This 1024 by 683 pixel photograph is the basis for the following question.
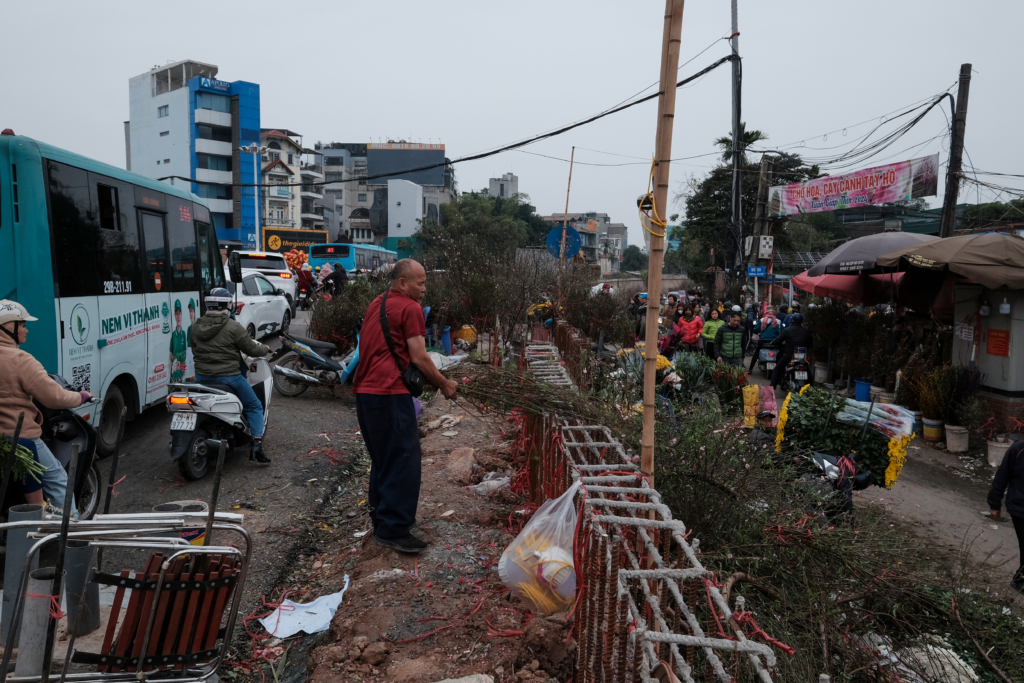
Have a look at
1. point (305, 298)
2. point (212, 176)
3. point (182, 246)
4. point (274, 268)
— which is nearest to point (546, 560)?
point (182, 246)

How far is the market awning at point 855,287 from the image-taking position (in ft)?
41.6

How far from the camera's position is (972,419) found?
922 centimetres

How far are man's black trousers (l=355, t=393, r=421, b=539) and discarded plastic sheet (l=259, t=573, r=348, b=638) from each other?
1.77 ft

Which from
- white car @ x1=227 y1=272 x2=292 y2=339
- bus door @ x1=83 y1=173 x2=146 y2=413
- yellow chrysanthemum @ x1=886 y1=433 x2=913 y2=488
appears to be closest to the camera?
yellow chrysanthemum @ x1=886 y1=433 x2=913 y2=488

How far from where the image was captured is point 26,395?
3.99 metres

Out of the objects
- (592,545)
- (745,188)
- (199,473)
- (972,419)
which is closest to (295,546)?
(199,473)

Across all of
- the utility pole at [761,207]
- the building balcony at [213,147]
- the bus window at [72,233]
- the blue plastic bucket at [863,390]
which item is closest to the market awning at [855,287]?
the blue plastic bucket at [863,390]

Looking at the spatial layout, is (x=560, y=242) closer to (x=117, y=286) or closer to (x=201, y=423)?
(x=117, y=286)

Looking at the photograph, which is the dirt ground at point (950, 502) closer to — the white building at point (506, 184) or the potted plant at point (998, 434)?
the potted plant at point (998, 434)

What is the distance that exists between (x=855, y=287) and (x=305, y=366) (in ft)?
33.2

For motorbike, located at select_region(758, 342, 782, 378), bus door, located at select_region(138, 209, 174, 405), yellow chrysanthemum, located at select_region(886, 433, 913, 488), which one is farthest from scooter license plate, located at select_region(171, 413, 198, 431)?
motorbike, located at select_region(758, 342, 782, 378)

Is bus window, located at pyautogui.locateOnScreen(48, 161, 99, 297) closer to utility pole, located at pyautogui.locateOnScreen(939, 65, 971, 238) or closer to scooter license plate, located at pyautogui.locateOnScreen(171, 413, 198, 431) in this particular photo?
scooter license plate, located at pyautogui.locateOnScreen(171, 413, 198, 431)

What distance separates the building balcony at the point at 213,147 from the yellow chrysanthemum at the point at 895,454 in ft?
190

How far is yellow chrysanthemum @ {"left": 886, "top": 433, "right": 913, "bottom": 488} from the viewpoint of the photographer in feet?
17.4
